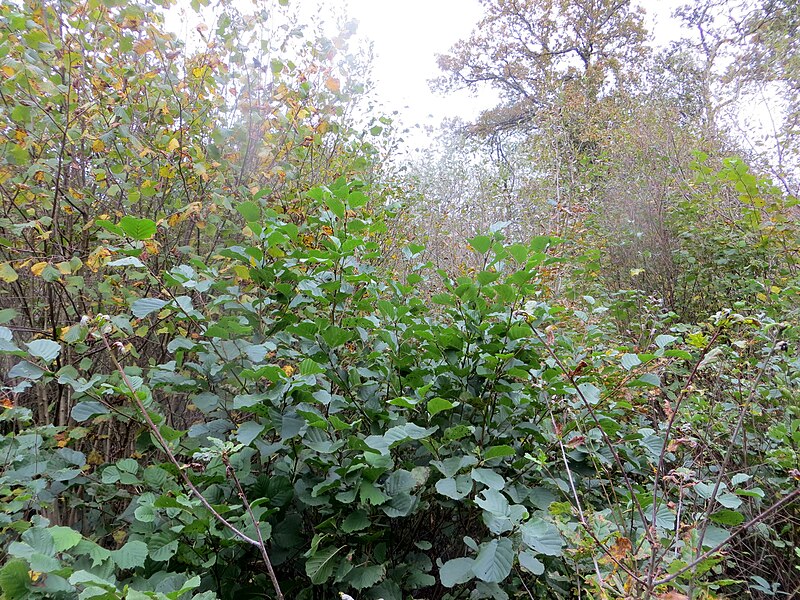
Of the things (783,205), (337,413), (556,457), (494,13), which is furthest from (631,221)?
(494,13)

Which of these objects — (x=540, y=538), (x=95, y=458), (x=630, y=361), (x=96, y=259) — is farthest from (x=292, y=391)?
(x=95, y=458)

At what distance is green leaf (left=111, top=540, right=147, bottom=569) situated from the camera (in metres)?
1.20

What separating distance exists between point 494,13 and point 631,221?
8826 mm

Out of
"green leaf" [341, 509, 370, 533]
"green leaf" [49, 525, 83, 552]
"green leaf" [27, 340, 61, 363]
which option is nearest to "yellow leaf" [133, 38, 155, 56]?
"green leaf" [27, 340, 61, 363]

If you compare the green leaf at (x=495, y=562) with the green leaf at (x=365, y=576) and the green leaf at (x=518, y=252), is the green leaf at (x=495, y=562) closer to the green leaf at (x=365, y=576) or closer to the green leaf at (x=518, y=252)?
the green leaf at (x=365, y=576)

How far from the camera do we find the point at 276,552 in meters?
1.56

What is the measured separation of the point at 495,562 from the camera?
1.26 meters

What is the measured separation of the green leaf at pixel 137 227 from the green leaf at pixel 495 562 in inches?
50.4

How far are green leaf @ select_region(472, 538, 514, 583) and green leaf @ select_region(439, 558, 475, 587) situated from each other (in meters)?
0.04

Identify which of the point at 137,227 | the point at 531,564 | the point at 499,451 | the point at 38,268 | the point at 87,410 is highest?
→ the point at 137,227

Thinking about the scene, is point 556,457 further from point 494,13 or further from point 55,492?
point 494,13

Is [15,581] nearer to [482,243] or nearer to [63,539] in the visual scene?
[63,539]

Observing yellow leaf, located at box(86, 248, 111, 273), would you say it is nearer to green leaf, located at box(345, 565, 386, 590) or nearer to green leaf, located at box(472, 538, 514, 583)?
green leaf, located at box(345, 565, 386, 590)

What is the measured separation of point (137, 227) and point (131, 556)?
873mm
